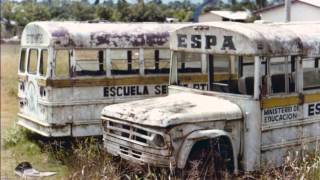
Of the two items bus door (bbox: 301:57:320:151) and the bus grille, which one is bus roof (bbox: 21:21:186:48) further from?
bus door (bbox: 301:57:320:151)

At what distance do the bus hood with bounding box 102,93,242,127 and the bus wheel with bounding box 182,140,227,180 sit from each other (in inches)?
12.8

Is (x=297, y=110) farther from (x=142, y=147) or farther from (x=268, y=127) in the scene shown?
(x=142, y=147)

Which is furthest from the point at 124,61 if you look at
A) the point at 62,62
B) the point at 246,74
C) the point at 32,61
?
the point at 246,74

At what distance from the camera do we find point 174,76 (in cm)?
888

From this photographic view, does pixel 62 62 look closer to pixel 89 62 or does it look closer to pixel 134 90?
pixel 89 62

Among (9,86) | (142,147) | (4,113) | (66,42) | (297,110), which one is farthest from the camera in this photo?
(9,86)

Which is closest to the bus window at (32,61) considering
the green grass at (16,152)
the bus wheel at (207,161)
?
the green grass at (16,152)

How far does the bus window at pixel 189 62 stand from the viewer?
8.83 meters

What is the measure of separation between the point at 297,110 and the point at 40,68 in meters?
5.25

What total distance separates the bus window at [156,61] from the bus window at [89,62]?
0.86 metres

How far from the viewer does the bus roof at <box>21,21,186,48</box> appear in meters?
10.9

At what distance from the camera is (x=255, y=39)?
23.9 feet

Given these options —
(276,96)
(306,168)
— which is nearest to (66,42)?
(276,96)

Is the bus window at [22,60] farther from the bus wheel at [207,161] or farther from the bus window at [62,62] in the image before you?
the bus wheel at [207,161]
